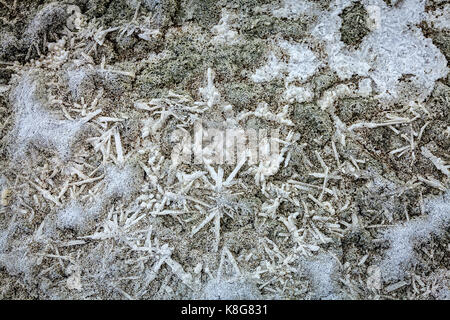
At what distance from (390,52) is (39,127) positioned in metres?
1.71

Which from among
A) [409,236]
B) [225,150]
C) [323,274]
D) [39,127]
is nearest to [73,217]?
[39,127]

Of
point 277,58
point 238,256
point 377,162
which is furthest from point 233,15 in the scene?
point 238,256

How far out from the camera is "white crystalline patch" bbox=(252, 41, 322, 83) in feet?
6.45

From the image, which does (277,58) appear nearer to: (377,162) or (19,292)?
(377,162)

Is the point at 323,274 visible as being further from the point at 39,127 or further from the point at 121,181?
the point at 39,127

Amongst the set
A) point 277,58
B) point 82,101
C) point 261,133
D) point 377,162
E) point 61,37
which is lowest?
point 377,162

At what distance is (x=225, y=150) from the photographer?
1866 millimetres

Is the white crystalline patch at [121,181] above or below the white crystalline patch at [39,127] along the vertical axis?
below

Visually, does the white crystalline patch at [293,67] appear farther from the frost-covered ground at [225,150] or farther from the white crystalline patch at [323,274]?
the white crystalline patch at [323,274]

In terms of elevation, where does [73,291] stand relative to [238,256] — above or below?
below

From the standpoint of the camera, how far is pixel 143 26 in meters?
2.08

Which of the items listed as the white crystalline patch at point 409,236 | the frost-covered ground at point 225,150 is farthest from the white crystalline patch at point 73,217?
the white crystalline patch at point 409,236

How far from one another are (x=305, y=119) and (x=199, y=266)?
82 cm

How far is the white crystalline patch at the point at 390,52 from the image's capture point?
6.30ft
